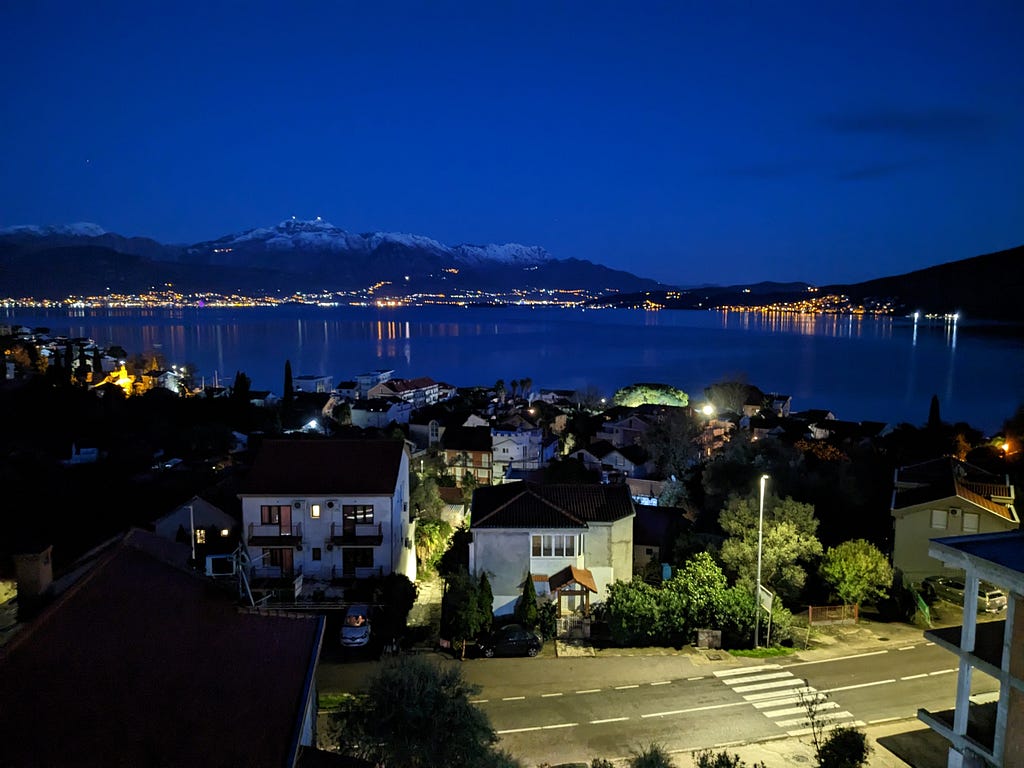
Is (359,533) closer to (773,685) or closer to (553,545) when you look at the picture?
(553,545)

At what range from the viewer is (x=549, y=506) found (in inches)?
661

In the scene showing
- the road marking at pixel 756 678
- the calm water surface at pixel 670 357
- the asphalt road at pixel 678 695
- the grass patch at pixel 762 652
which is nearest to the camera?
the asphalt road at pixel 678 695

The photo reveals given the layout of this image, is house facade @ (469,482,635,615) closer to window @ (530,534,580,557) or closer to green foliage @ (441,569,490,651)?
window @ (530,534,580,557)

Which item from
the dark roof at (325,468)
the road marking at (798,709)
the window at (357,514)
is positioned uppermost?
the dark roof at (325,468)

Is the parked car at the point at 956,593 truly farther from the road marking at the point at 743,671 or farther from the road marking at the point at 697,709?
the road marking at the point at 697,709

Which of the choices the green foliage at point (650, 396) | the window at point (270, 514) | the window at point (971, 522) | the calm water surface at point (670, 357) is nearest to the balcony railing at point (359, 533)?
the window at point (270, 514)

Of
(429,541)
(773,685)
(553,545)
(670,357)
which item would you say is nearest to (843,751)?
(773,685)

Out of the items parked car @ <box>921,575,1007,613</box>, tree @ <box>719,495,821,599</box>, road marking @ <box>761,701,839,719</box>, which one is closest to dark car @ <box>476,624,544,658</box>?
road marking @ <box>761,701,839,719</box>

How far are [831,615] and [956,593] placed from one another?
141 inches

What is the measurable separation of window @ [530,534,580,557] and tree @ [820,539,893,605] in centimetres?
580

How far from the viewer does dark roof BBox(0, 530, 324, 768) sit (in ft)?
18.9

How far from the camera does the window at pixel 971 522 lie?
17.2m

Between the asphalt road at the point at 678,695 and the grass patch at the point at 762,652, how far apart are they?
36 centimetres

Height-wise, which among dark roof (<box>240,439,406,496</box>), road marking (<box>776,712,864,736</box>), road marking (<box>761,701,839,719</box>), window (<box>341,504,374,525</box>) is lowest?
road marking (<box>761,701,839,719</box>)
